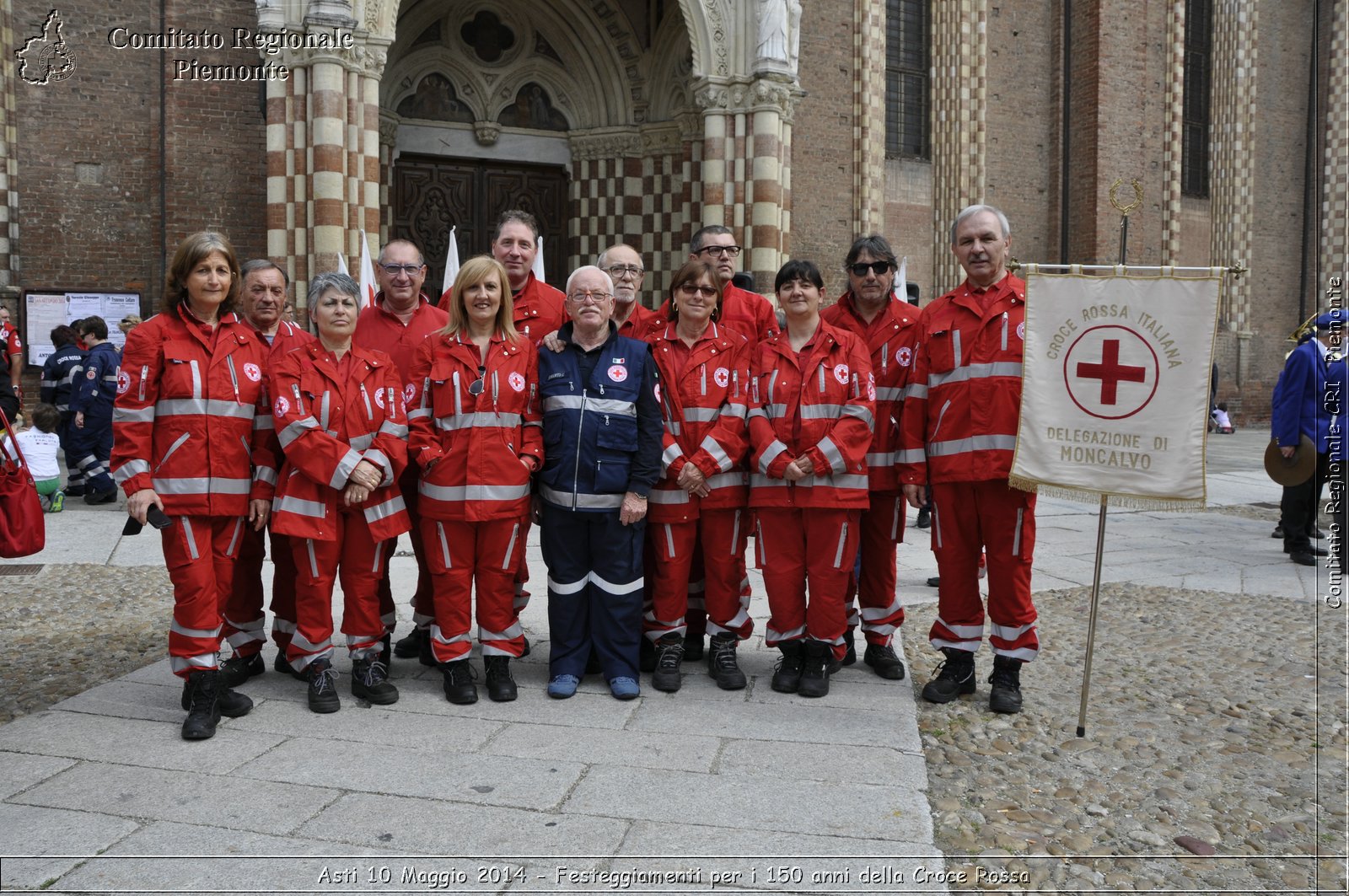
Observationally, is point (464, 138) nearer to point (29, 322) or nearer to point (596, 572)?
point (29, 322)

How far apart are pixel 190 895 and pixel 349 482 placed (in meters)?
1.89

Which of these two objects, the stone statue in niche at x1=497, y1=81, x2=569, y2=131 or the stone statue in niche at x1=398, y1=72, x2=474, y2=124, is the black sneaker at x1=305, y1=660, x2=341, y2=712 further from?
the stone statue in niche at x1=497, y1=81, x2=569, y2=131

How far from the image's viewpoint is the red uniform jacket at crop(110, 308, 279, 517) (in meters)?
4.18

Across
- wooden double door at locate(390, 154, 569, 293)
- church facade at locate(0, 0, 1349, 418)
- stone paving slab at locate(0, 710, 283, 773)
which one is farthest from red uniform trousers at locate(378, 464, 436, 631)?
wooden double door at locate(390, 154, 569, 293)

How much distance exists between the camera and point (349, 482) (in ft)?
14.4

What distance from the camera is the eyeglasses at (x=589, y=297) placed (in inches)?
181

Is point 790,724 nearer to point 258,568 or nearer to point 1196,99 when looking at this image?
point 258,568

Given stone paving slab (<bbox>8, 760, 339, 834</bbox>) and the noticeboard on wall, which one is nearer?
stone paving slab (<bbox>8, 760, 339, 834</bbox>)

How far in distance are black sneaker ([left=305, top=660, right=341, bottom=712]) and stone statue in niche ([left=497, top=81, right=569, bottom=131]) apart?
450 inches

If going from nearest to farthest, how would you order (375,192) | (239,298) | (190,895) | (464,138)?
(190,895), (239,298), (375,192), (464,138)

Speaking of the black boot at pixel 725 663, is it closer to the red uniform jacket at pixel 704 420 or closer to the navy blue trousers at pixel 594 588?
the navy blue trousers at pixel 594 588

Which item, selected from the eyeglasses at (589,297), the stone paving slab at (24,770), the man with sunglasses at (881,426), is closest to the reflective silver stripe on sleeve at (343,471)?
the eyeglasses at (589,297)

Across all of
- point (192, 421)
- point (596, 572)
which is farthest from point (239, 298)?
point (596, 572)

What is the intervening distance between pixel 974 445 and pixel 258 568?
331cm
